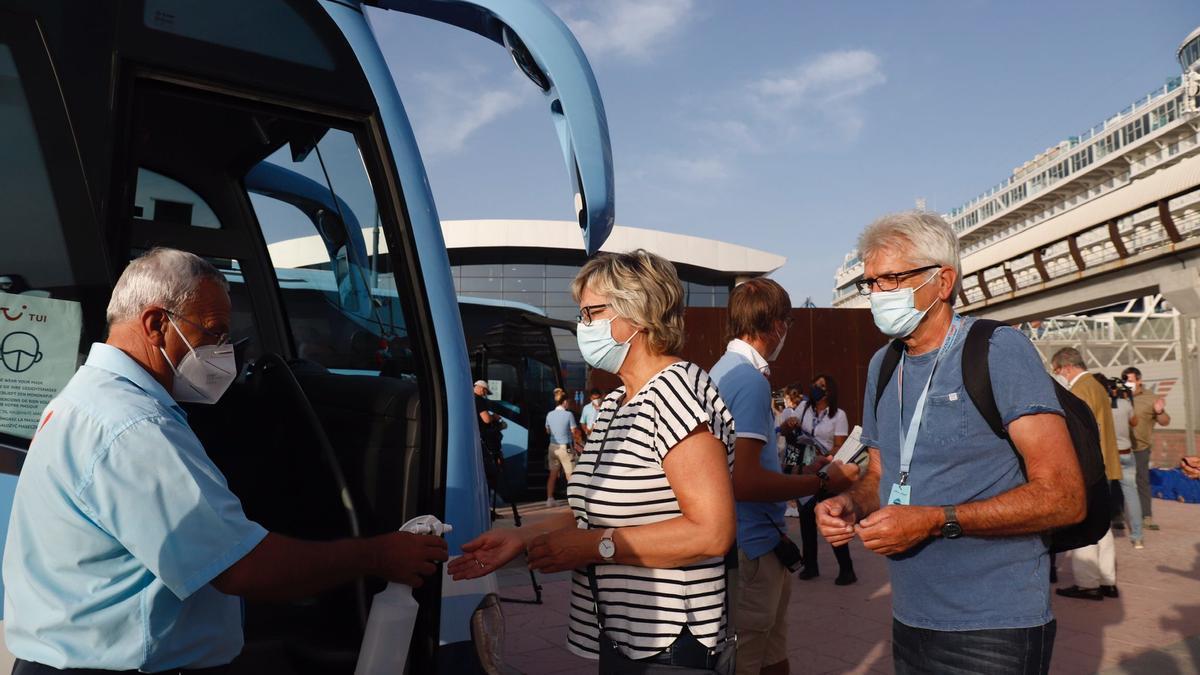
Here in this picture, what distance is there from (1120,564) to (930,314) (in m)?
7.24

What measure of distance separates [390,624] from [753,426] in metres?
1.41

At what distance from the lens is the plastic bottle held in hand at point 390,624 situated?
191cm

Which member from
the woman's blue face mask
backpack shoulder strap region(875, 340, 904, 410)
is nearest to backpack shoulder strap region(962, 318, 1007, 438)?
backpack shoulder strap region(875, 340, 904, 410)

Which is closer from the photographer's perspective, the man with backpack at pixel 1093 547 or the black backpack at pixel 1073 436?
the black backpack at pixel 1073 436

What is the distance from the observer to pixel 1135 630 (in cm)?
546

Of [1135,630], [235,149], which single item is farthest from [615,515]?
[1135,630]

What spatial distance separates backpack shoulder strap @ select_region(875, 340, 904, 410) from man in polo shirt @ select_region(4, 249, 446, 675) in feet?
5.15

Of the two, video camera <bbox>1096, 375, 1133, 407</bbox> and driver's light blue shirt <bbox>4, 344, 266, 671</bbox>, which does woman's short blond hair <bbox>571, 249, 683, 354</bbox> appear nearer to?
driver's light blue shirt <bbox>4, 344, 266, 671</bbox>

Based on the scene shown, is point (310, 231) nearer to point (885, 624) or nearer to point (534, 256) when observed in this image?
point (885, 624)

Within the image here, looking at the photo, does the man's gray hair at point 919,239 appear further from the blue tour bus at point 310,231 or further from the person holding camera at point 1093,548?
the person holding camera at point 1093,548

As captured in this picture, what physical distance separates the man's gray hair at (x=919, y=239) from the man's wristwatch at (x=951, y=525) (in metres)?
0.57

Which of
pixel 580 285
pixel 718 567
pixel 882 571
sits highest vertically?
pixel 580 285

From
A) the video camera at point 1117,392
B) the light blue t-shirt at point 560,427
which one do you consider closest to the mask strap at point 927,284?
the video camera at point 1117,392

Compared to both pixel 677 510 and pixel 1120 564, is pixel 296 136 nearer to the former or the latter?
pixel 677 510
